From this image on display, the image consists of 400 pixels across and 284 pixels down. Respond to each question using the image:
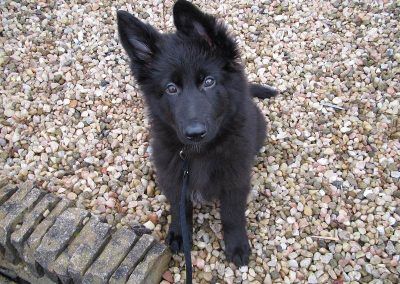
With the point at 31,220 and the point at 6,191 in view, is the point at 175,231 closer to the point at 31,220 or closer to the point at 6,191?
the point at 31,220

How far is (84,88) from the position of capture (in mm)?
3752

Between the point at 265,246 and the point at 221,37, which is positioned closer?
the point at 221,37

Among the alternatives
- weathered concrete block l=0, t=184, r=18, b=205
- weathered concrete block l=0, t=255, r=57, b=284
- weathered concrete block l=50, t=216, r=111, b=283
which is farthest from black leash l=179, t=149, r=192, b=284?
weathered concrete block l=0, t=184, r=18, b=205

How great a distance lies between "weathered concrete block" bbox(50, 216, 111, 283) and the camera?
256 centimetres

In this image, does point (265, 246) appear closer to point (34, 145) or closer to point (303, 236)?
point (303, 236)

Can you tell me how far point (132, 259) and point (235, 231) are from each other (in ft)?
2.25

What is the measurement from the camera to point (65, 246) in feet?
8.77

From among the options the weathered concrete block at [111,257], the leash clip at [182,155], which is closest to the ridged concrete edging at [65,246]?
the weathered concrete block at [111,257]

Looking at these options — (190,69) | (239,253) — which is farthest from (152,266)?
(190,69)

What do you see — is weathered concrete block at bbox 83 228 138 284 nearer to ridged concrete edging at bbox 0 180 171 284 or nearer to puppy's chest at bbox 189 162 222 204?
ridged concrete edging at bbox 0 180 171 284

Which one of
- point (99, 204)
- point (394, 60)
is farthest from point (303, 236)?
point (394, 60)

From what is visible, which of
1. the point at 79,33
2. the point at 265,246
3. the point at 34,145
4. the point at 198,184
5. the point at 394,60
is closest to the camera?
the point at 198,184

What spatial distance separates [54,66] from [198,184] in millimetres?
2150

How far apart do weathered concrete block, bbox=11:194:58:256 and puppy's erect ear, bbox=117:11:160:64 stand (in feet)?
4.10
